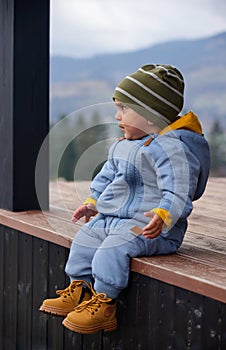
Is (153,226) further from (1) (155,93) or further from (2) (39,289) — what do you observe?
(2) (39,289)

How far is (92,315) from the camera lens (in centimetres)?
203

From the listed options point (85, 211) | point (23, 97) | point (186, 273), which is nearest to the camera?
point (186, 273)

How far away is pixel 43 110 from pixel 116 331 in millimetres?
1311

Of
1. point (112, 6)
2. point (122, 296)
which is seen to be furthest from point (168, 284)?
point (112, 6)

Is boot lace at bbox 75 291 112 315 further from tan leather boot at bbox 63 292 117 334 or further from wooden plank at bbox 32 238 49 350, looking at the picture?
wooden plank at bbox 32 238 49 350

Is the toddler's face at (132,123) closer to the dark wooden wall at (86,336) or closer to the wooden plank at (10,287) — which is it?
the dark wooden wall at (86,336)

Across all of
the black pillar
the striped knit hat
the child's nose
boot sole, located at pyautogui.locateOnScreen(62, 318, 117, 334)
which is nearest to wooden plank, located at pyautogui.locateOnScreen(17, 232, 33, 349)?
the black pillar

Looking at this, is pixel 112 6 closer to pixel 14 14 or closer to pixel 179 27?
pixel 179 27

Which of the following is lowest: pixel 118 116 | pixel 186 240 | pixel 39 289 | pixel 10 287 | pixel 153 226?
pixel 10 287

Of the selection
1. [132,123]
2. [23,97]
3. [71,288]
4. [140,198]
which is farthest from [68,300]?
[23,97]

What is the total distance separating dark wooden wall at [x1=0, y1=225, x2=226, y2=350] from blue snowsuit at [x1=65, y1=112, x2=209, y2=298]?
0.11 metres

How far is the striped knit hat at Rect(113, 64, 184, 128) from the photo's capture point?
2.06 metres

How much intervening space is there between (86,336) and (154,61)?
1521cm

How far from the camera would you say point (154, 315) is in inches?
81.0
